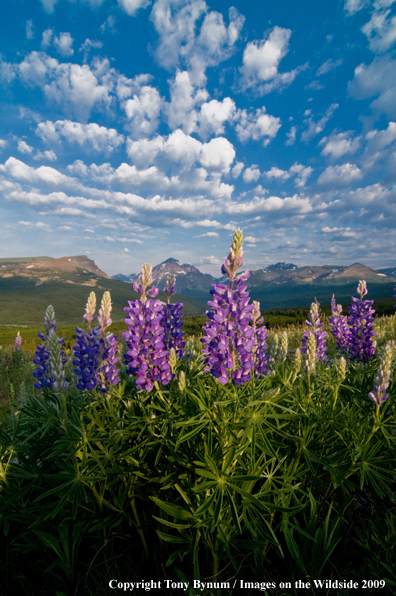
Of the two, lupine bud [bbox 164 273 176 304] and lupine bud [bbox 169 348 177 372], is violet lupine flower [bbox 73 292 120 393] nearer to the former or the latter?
lupine bud [bbox 164 273 176 304]

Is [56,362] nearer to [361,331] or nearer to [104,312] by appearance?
[104,312]

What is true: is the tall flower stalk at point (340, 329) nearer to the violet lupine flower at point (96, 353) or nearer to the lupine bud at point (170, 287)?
the lupine bud at point (170, 287)

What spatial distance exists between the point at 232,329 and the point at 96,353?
2.13 meters

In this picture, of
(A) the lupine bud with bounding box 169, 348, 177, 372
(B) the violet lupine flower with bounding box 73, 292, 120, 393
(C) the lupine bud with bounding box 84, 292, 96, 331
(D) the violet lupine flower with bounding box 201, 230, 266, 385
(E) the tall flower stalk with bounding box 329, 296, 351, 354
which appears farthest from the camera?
(E) the tall flower stalk with bounding box 329, 296, 351, 354

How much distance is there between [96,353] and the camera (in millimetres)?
3945

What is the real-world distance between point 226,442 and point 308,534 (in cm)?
96

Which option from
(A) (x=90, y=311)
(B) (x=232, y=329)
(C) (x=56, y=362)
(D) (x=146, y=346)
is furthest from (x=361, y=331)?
(C) (x=56, y=362)

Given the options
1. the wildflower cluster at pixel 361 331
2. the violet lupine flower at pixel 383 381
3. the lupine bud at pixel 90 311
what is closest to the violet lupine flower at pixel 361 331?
the wildflower cluster at pixel 361 331

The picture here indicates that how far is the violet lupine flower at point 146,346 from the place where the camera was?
10.7ft

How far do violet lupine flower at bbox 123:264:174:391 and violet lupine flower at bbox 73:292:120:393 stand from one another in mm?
547

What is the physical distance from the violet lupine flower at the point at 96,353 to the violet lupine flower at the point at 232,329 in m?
1.67

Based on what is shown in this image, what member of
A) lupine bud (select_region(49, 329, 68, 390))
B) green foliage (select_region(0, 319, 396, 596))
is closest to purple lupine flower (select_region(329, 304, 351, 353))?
green foliage (select_region(0, 319, 396, 596))

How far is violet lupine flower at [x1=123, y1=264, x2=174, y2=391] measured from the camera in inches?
129

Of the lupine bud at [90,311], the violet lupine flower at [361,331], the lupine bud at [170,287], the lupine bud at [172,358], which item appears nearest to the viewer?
the lupine bud at [172,358]
